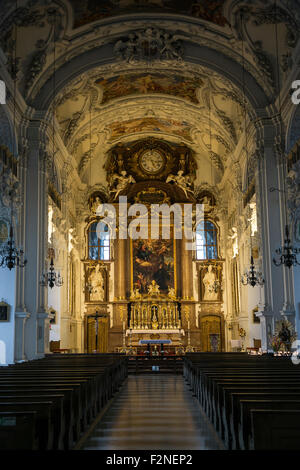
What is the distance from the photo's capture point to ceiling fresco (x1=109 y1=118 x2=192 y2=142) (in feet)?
90.4

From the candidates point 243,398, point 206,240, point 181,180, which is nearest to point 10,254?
point 243,398

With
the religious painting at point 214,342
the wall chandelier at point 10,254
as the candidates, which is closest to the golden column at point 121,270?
the religious painting at point 214,342

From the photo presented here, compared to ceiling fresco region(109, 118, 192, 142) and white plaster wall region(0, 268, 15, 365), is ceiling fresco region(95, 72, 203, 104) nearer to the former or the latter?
ceiling fresco region(109, 118, 192, 142)

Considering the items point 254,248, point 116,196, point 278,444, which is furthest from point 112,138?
point 278,444

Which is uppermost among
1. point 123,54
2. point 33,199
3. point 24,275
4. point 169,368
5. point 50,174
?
point 123,54

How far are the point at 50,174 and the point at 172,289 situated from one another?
1026 cm

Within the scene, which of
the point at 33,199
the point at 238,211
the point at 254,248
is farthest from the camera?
the point at 238,211

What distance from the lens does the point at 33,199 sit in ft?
60.2

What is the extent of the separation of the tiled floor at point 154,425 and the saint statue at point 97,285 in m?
16.5

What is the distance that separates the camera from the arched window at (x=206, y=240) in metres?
30.0

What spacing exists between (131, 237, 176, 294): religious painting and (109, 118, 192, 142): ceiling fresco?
19.1 feet

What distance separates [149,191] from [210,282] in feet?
19.9
